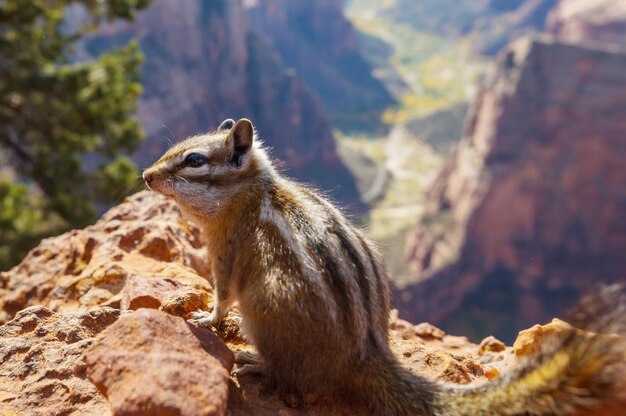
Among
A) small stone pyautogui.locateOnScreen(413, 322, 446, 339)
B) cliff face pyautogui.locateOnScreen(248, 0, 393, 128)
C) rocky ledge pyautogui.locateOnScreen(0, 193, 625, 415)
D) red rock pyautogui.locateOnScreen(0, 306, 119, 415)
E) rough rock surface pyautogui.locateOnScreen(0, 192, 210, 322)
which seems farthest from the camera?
cliff face pyautogui.locateOnScreen(248, 0, 393, 128)

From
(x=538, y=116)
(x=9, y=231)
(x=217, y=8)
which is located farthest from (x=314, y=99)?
(x=9, y=231)

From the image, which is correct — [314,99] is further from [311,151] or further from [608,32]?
[608,32]

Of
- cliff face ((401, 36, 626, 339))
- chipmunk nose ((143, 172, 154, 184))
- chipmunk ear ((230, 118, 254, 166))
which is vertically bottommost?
chipmunk nose ((143, 172, 154, 184))

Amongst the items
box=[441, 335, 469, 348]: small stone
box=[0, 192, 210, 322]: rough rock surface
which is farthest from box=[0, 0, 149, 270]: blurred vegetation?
box=[441, 335, 469, 348]: small stone

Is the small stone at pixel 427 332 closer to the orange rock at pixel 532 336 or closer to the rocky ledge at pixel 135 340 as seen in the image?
the rocky ledge at pixel 135 340

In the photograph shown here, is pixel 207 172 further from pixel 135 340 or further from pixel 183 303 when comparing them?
pixel 135 340

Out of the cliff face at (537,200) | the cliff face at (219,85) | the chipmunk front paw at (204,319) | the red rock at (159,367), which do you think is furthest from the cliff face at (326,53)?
the red rock at (159,367)

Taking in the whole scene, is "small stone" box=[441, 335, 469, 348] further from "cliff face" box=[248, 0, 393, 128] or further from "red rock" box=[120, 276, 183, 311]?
"cliff face" box=[248, 0, 393, 128]
